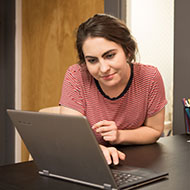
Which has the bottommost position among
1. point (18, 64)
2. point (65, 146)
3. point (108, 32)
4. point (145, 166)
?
point (145, 166)

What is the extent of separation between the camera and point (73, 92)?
1.49 m

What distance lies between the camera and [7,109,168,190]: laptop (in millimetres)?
799

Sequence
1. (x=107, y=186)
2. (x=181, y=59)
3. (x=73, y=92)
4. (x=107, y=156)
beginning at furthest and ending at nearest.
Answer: (x=181, y=59), (x=73, y=92), (x=107, y=156), (x=107, y=186)

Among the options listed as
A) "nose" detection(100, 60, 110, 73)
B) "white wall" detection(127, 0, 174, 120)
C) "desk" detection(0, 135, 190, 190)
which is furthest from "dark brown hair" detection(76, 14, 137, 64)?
"white wall" detection(127, 0, 174, 120)

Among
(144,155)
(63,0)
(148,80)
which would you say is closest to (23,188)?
(144,155)

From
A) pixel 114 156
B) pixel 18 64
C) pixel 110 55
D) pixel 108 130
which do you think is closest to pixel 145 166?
pixel 114 156

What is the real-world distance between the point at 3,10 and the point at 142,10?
59.0 inches

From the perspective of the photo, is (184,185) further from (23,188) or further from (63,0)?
(63,0)

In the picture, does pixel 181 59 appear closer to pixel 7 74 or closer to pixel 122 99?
pixel 122 99

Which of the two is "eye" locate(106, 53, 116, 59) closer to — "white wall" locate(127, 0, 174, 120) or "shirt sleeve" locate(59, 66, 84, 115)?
"shirt sleeve" locate(59, 66, 84, 115)

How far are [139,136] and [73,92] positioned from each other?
348 mm

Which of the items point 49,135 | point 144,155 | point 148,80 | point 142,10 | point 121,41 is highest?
point 142,10

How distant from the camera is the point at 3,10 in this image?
3229 millimetres

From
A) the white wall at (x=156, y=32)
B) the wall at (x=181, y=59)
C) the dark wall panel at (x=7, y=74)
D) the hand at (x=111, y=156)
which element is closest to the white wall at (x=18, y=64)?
the dark wall panel at (x=7, y=74)
